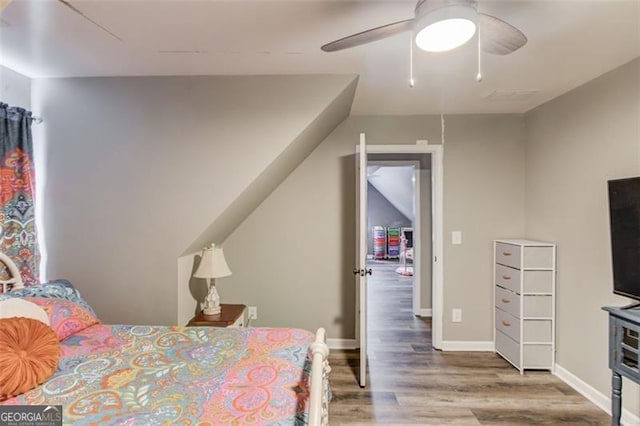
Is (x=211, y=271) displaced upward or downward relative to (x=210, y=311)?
upward

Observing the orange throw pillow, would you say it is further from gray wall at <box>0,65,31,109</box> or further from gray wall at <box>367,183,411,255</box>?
gray wall at <box>367,183,411,255</box>

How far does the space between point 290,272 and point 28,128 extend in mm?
2326

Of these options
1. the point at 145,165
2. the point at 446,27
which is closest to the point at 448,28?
the point at 446,27

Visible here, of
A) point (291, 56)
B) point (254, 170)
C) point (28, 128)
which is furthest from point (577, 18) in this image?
point (28, 128)

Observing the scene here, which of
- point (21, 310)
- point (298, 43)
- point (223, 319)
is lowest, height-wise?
point (223, 319)

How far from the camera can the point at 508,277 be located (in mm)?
2830

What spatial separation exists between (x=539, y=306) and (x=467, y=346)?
2.68 ft

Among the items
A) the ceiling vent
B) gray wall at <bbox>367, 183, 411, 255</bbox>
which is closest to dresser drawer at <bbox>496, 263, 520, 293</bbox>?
the ceiling vent

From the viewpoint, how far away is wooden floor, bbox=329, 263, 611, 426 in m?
2.11

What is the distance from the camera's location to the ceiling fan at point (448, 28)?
3.78ft

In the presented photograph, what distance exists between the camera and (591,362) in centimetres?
231

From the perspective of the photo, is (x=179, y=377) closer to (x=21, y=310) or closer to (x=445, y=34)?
(x=21, y=310)

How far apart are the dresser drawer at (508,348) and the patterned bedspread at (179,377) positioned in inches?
83.2

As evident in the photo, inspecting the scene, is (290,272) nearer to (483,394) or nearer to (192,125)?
(192,125)
